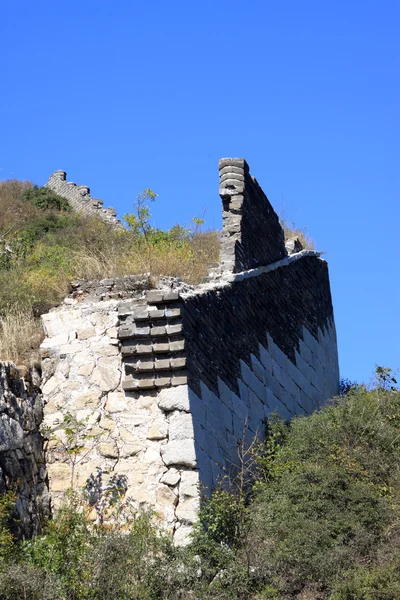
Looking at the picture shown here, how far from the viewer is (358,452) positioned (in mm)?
12070

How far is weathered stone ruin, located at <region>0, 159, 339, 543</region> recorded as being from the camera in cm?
1114

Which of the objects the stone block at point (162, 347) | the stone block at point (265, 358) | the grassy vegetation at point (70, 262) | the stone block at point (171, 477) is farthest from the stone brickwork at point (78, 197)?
the stone block at point (171, 477)

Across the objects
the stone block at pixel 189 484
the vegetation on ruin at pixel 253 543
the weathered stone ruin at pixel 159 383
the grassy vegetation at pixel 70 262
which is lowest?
the vegetation on ruin at pixel 253 543

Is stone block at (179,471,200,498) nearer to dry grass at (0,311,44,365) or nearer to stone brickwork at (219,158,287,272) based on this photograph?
dry grass at (0,311,44,365)

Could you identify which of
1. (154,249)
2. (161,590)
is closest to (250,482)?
(161,590)

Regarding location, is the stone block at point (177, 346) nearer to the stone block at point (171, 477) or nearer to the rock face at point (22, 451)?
the stone block at point (171, 477)

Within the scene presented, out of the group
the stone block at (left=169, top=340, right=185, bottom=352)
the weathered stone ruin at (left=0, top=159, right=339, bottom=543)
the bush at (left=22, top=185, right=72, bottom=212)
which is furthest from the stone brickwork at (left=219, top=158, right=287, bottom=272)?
the bush at (left=22, top=185, right=72, bottom=212)

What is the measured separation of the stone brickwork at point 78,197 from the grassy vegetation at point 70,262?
17.3 ft

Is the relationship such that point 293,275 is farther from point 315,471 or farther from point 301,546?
point 301,546

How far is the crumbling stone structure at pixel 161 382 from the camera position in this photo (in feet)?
36.6

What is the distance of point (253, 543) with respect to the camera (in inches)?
408

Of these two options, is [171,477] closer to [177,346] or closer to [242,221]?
[177,346]

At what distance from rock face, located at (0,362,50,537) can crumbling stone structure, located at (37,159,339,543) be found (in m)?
0.17

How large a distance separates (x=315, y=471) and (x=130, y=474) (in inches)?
81.5
